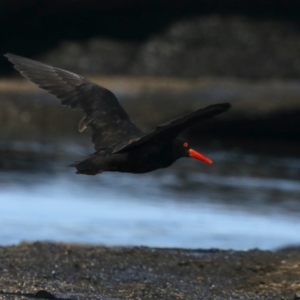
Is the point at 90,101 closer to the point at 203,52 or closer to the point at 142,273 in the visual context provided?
the point at 142,273

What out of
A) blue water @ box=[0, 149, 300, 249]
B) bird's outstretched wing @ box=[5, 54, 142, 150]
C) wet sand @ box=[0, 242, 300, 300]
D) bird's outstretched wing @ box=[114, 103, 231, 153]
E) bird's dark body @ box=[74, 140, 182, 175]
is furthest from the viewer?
blue water @ box=[0, 149, 300, 249]

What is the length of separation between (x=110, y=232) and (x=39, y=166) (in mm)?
4018

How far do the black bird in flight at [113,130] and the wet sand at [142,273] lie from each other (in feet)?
2.56

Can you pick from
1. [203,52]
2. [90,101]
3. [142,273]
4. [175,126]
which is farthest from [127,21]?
[175,126]

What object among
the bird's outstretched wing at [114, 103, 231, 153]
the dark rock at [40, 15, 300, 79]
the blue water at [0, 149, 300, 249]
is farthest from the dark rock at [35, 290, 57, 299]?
the dark rock at [40, 15, 300, 79]

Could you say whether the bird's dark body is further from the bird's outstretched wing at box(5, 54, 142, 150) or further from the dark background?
the dark background

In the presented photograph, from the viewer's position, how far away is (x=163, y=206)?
10914 millimetres

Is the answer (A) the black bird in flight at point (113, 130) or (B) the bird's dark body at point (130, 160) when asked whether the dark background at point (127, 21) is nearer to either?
(A) the black bird in flight at point (113, 130)

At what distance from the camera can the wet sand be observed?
6301 millimetres

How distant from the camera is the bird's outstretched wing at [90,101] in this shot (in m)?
7.13

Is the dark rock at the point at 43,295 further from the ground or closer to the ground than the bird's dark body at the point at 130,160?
closer to the ground

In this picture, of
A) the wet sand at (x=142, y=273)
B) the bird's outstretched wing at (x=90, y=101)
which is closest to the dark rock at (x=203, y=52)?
the wet sand at (x=142, y=273)

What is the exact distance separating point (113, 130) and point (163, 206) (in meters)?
3.83

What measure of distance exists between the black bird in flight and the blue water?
5.98 ft
